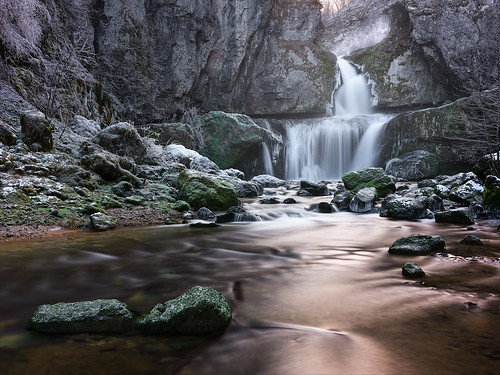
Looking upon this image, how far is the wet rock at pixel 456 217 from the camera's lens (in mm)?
5965

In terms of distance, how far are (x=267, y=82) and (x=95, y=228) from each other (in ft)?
78.3

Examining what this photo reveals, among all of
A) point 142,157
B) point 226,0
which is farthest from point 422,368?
point 226,0

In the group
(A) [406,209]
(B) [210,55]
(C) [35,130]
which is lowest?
(A) [406,209]

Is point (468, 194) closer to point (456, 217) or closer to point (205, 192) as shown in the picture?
point (456, 217)

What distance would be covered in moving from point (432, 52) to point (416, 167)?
38.5ft

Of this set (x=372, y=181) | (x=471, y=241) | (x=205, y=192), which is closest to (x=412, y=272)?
(x=471, y=241)

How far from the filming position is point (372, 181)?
1027 centimetres

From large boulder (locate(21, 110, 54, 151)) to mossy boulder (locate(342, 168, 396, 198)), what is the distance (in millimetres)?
8192

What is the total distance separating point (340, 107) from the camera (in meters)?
27.4

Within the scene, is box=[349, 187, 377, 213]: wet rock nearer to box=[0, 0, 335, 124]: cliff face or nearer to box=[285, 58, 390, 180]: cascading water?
box=[0, 0, 335, 124]: cliff face

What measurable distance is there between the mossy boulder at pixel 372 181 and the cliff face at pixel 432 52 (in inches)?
508

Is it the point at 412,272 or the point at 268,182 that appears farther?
the point at 268,182

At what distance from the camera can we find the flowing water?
58.7 inches

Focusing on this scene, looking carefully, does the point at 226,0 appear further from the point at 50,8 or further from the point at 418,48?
the point at 418,48
